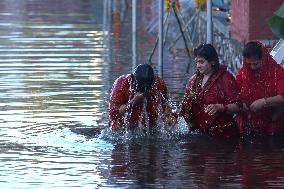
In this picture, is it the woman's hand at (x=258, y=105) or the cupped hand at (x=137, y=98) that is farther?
the woman's hand at (x=258, y=105)

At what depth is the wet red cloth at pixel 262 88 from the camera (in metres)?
12.7

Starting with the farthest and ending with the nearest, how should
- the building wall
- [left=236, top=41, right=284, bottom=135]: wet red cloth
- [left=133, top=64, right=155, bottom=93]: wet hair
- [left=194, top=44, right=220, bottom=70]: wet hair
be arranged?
the building wall < [left=236, top=41, right=284, bottom=135]: wet red cloth < [left=194, top=44, right=220, bottom=70]: wet hair < [left=133, top=64, right=155, bottom=93]: wet hair

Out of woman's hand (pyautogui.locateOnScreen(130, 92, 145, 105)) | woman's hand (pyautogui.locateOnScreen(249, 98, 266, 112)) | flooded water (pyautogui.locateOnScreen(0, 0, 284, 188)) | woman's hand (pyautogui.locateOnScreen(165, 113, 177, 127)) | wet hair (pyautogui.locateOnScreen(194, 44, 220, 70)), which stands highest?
wet hair (pyautogui.locateOnScreen(194, 44, 220, 70))

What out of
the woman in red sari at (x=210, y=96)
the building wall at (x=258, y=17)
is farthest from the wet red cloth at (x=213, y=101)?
the building wall at (x=258, y=17)

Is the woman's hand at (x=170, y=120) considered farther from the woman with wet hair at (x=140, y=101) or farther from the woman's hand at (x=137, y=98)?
the woman's hand at (x=137, y=98)

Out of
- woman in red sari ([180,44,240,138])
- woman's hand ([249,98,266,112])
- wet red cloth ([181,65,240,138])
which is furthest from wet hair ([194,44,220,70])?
woman's hand ([249,98,266,112])

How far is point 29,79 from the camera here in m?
19.2

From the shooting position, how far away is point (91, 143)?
41.4 feet

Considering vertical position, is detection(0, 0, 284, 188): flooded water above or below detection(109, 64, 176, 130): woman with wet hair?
below

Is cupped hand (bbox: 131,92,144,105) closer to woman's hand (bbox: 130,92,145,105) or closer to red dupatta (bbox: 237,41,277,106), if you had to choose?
woman's hand (bbox: 130,92,145,105)

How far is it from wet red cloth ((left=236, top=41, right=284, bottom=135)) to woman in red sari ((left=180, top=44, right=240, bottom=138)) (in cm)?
17

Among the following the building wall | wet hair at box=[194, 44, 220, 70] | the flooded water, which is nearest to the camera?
the flooded water

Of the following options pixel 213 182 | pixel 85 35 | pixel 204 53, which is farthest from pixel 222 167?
pixel 85 35

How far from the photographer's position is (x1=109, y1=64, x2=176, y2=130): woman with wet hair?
1231cm
